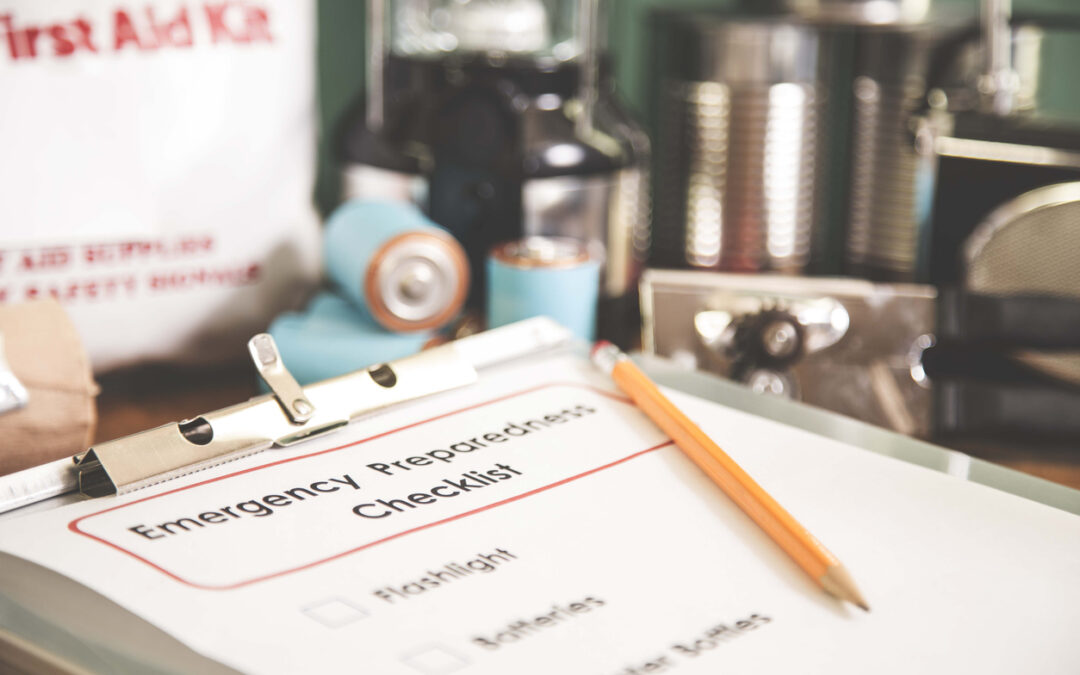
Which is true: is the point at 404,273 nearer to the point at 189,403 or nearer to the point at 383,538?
the point at 189,403

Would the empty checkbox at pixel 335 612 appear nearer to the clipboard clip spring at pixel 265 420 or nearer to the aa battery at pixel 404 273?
the clipboard clip spring at pixel 265 420

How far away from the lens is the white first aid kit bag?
0.50m

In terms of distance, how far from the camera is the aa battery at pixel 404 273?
1.68ft

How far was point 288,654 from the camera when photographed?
246 mm

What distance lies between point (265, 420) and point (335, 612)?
4.0 inches

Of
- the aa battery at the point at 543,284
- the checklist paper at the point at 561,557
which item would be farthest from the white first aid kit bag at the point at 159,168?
the checklist paper at the point at 561,557

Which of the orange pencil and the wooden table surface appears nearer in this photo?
the orange pencil

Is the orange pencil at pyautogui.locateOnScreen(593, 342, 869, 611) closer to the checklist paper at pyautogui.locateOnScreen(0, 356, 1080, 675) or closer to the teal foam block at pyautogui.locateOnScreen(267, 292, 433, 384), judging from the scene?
the checklist paper at pyautogui.locateOnScreen(0, 356, 1080, 675)

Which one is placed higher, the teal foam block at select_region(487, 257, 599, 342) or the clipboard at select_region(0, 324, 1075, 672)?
the teal foam block at select_region(487, 257, 599, 342)

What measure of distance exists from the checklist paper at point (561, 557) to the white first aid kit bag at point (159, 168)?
0.73ft

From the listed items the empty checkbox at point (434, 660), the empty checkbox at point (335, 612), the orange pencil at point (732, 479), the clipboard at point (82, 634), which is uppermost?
the orange pencil at point (732, 479)

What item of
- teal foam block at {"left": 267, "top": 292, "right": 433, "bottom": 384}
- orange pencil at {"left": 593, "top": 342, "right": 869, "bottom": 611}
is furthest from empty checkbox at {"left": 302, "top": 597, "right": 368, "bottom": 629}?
teal foam block at {"left": 267, "top": 292, "right": 433, "bottom": 384}

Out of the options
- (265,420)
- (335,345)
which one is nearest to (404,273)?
(335,345)

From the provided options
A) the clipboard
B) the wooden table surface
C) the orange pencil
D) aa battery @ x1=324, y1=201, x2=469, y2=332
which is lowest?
the wooden table surface
